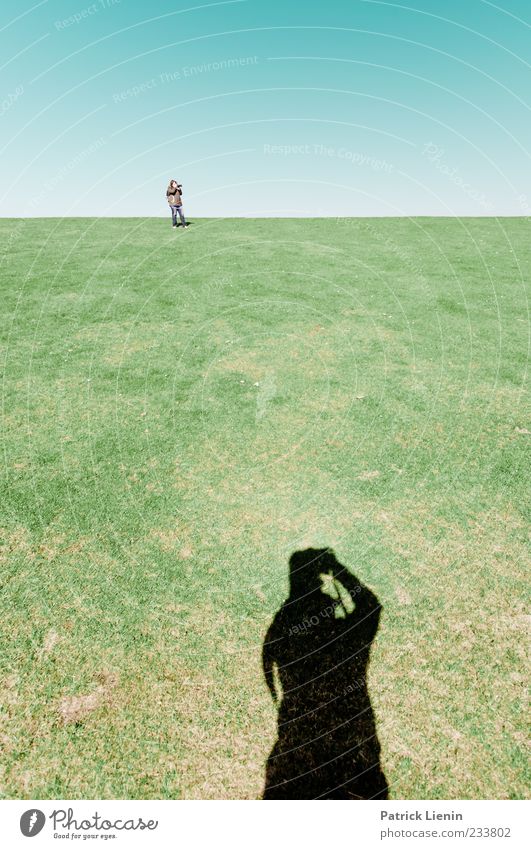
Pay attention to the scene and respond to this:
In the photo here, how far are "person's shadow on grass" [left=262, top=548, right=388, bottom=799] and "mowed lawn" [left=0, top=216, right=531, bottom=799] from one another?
0.17 m

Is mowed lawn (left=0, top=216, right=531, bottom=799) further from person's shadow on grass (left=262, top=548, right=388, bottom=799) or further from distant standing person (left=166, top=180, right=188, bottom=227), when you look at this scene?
distant standing person (left=166, top=180, right=188, bottom=227)

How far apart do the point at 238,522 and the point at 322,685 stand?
2818mm

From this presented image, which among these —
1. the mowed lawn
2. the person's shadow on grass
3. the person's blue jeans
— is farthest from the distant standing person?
the person's shadow on grass

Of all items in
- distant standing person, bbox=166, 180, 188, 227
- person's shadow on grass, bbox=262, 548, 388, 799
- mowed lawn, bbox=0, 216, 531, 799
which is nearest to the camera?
person's shadow on grass, bbox=262, 548, 388, 799

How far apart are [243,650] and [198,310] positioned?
41.1ft

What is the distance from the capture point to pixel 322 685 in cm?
514

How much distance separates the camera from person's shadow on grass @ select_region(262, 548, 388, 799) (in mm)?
4406

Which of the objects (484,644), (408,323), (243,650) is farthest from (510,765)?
(408,323)

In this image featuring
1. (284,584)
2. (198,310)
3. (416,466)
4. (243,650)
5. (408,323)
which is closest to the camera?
(243,650)

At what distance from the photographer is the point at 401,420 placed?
9.81 m

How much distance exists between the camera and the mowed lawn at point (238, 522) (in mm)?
4656

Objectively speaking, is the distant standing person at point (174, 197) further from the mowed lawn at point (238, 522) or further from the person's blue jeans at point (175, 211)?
the mowed lawn at point (238, 522)

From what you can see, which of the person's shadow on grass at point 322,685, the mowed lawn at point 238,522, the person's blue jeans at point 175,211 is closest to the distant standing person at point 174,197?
the person's blue jeans at point 175,211

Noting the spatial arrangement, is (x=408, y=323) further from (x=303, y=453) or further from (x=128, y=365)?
(x=128, y=365)
